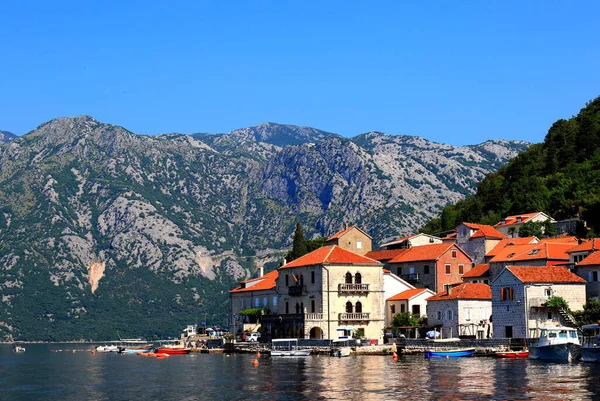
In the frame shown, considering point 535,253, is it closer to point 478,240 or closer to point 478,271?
point 478,271

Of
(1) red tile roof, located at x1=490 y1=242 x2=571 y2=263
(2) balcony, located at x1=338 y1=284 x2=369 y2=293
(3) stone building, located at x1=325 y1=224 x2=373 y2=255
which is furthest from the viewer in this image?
(3) stone building, located at x1=325 y1=224 x2=373 y2=255

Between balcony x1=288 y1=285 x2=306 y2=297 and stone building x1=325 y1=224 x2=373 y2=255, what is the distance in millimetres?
26057

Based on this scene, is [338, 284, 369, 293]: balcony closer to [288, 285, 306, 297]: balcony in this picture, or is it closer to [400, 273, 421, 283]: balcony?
[288, 285, 306, 297]: balcony

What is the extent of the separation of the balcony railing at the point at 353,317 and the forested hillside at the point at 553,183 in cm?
3936

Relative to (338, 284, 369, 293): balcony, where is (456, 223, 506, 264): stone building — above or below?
above

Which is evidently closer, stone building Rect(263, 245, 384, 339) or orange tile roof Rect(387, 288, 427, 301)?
stone building Rect(263, 245, 384, 339)

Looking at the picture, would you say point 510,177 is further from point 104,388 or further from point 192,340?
point 104,388

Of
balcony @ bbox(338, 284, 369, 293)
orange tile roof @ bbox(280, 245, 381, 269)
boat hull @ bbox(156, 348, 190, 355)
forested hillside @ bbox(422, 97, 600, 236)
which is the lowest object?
boat hull @ bbox(156, 348, 190, 355)

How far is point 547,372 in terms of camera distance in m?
73.7

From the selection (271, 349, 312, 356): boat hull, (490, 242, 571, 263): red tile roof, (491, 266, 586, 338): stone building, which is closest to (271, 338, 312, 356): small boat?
(271, 349, 312, 356): boat hull

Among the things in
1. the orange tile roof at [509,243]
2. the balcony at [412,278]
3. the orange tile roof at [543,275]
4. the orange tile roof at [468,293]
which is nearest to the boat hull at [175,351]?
the balcony at [412,278]

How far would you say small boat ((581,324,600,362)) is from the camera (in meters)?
81.3

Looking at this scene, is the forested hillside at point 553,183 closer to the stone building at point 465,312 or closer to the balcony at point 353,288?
the stone building at point 465,312

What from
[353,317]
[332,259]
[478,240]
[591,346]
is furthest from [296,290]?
[591,346]
